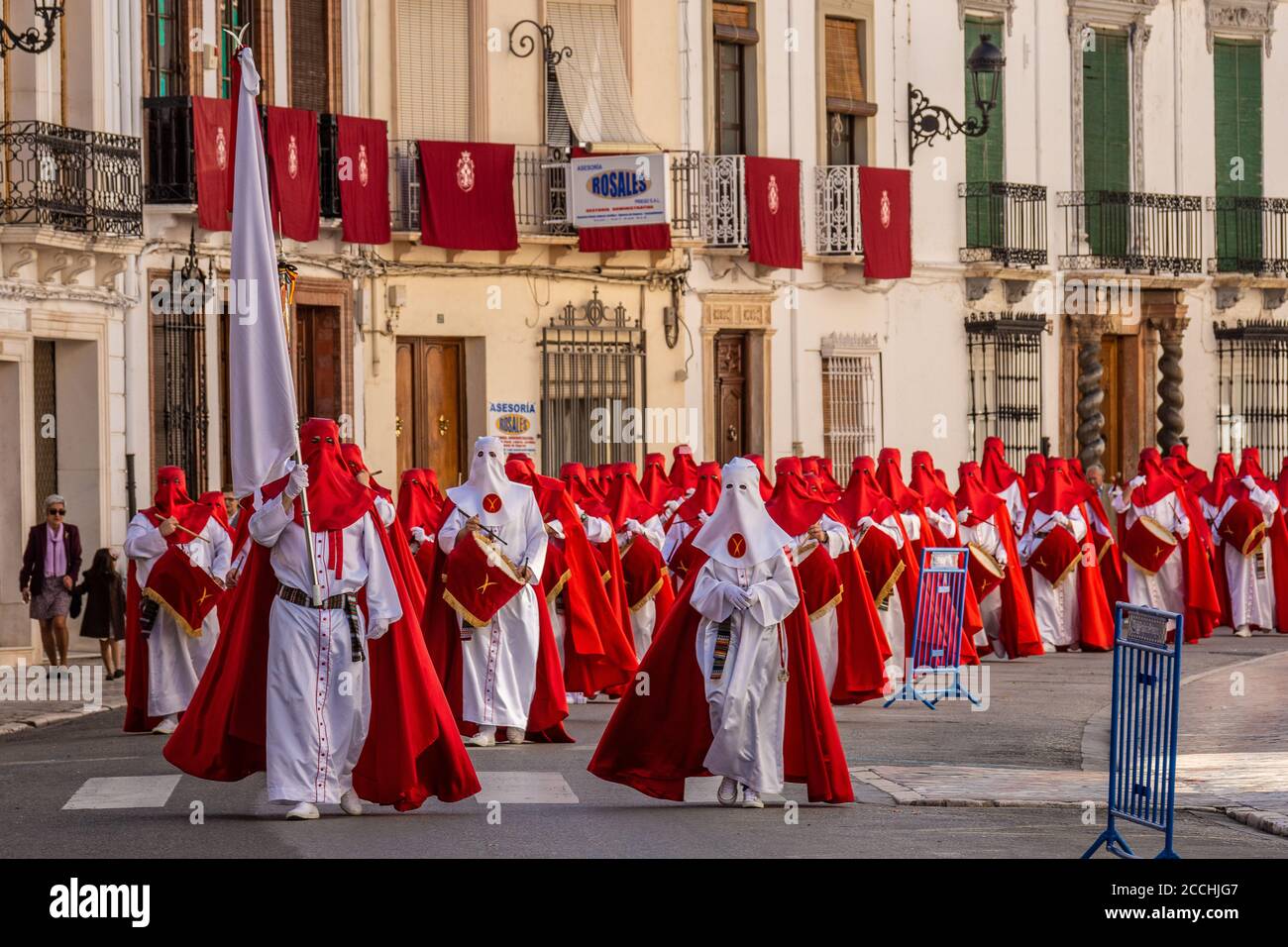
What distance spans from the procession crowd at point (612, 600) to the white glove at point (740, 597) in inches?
0.6

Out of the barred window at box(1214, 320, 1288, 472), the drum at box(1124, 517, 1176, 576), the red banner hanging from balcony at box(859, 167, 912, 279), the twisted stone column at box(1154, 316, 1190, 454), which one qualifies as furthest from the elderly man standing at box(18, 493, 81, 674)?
the barred window at box(1214, 320, 1288, 472)

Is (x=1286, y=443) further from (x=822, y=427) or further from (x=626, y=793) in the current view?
(x=626, y=793)

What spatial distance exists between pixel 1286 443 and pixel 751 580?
26934 mm

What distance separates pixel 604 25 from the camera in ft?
103

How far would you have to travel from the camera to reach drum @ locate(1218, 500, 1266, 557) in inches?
1114

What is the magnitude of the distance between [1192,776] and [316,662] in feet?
15.9

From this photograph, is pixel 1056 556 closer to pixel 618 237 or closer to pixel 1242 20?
pixel 618 237

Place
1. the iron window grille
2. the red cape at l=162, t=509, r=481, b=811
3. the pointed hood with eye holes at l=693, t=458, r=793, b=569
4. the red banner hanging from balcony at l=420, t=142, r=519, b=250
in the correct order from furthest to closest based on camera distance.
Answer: the iron window grille
the red banner hanging from balcony at l=420, t=142, r=519, b=250
the pointed hood with eye holes at l=693, t=458, r=793, b=569
the red cape at l=162, t=509, r=481, b=811

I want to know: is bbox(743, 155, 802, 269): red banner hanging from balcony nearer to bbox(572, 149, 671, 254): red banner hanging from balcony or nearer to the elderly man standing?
bbox(572, 149, 671, 254): red banner hanging from balcony

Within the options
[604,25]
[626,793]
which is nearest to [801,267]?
[604,25]

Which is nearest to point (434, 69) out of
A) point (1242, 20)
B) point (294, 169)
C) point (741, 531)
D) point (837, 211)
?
point (294, 169)

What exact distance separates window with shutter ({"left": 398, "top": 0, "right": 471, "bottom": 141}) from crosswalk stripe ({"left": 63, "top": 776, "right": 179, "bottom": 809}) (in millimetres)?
15495

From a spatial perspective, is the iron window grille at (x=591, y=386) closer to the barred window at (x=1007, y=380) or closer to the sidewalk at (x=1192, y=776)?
the barred window at (x=1007, y=380)

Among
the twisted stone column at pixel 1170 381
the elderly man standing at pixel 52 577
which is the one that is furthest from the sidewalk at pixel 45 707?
the twisted stone column at pixel 1170 381
